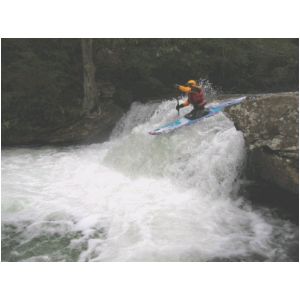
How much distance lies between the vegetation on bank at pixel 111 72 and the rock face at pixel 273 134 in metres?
3.87

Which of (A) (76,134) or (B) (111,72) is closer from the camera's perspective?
(A) (76,134)

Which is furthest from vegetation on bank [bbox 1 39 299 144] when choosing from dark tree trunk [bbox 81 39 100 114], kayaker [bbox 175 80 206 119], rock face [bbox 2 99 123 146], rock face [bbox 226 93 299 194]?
rock face [bbox 226 93 299 194]

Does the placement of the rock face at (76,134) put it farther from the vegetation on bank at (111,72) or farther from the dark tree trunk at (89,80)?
the dark tree trunk at (89,80)

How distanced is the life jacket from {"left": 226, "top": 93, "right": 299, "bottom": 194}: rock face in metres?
2.08

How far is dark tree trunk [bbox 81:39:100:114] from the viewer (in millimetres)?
8406

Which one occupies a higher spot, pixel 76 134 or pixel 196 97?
pixel 196 97

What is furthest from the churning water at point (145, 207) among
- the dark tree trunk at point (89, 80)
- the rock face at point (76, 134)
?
the dark tree trunk at point (89, 80)

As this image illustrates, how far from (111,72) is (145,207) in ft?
19.2

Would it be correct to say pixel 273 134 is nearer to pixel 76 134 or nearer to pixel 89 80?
pixel 76 134

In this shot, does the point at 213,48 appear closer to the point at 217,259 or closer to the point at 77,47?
the point at 77,47

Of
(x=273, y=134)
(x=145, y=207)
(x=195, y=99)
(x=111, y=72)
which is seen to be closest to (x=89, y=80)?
(x=111, y=72)

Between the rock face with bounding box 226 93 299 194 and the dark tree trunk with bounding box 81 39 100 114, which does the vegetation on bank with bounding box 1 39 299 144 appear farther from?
the rock face with bounding box 226 93 299 194

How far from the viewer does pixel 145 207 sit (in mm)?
4320
